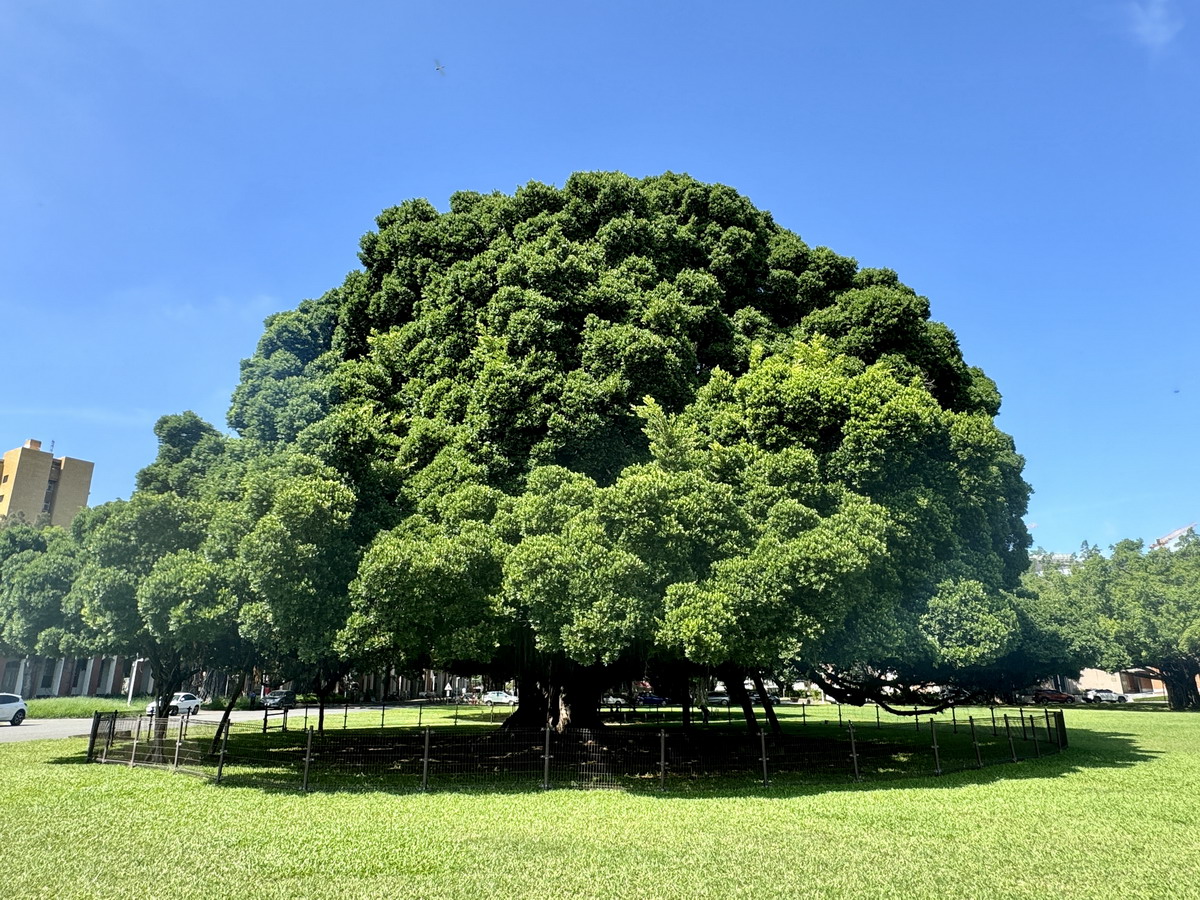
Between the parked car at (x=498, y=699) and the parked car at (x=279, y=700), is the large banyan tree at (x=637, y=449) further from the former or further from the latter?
the parked car at (x=498, y=699)

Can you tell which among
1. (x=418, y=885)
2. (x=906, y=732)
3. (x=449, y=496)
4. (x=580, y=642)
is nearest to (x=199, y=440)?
(x=449, y=496)

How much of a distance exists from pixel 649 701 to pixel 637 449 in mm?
49302

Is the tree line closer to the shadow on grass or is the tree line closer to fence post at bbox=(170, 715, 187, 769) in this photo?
fence post at bbox=(170, 715, 187, 769)

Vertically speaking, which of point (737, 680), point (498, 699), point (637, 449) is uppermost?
point (637, 449)

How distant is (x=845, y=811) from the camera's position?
1305 cm

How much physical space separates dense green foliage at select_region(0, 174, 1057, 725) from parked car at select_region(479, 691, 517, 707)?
3627 centimetres

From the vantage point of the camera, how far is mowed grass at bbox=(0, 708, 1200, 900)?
841cm

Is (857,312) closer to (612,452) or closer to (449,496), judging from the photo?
(612,452)

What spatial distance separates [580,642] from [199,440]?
45.5 feet

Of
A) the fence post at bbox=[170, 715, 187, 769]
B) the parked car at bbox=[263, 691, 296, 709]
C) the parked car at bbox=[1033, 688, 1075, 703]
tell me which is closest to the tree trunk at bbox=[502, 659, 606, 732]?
the fence post at bbox=[170, 715, 187, 769]

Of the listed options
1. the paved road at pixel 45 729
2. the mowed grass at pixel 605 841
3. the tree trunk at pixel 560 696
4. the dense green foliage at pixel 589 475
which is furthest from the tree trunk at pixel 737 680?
the paved road at pixel 45 729

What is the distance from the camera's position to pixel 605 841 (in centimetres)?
1063

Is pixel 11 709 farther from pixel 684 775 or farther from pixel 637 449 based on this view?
pixel 637 449

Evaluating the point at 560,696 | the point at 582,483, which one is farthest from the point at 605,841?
the point at 560,696
